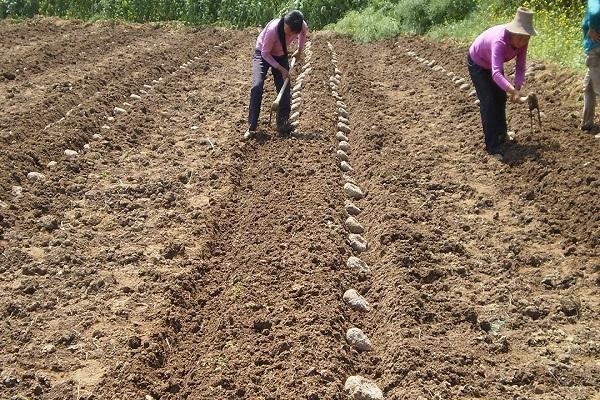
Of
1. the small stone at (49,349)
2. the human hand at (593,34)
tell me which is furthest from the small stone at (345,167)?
the small stone at (49,349)

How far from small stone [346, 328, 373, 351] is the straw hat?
12.9 feet

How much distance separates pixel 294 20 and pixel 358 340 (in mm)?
4485

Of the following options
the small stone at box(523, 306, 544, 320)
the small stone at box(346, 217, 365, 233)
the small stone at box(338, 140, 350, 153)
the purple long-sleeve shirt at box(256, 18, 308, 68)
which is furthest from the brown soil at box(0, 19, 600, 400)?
the purple long-sleeve shirt at box(256, 18, 308, 68)

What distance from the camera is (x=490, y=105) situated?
7.89m

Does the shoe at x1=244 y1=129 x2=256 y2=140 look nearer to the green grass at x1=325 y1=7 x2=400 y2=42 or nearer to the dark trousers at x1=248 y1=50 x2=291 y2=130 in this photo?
the dark trousers at x1=248 y1=50 x2=291 y2=130

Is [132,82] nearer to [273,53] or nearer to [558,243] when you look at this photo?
[273,53]

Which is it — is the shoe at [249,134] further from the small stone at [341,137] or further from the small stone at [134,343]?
the small stone at [134,343]

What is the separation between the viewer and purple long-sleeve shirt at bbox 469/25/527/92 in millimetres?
7309

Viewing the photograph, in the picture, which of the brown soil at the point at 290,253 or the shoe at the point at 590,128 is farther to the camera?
the shoe at the point at 590,128

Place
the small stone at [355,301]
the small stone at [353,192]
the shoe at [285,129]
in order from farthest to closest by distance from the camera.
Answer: the shoe at [285,129], the small stone at [353,192], the small stone at [355,301]

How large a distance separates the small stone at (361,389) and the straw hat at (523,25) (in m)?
4.38

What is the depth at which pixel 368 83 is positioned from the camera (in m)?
11.5

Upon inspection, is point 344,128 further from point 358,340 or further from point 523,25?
point 358,340

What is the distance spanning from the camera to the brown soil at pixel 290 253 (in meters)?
4.37
